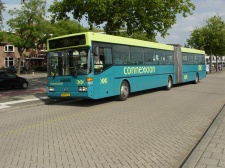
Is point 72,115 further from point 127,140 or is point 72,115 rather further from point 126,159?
point 126,159

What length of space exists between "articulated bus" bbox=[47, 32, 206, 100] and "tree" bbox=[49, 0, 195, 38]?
20.3 feet

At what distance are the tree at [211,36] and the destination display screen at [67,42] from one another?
39309mm

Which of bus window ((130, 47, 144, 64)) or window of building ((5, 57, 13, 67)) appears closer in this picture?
bus window ((130, 47, 144, 64))

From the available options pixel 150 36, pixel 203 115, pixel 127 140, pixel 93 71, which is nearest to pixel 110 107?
pixel 93 71

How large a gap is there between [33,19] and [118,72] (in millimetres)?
36938

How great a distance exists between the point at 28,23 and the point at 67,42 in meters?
37.0

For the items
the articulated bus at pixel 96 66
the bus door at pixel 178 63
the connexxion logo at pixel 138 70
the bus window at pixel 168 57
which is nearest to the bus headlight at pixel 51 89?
the articulated bus at pixel 96 66

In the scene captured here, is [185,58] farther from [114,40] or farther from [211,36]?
[211,36]

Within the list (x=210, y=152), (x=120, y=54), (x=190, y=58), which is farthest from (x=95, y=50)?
(x=190, y=58)

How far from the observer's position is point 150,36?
23109mm

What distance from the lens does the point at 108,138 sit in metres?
6.32

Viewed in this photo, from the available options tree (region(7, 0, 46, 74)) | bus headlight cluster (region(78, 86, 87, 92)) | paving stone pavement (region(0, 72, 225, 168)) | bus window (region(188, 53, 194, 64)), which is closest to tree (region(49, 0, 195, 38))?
bus window (region(188, 53, 194, 64))

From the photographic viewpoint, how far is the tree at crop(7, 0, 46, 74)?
44.8 m

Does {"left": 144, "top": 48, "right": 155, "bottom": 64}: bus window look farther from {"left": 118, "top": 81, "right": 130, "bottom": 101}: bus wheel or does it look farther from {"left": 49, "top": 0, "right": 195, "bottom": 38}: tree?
{"left": 49, "top": 0, "right": 195, "bottom": 38}: tree
